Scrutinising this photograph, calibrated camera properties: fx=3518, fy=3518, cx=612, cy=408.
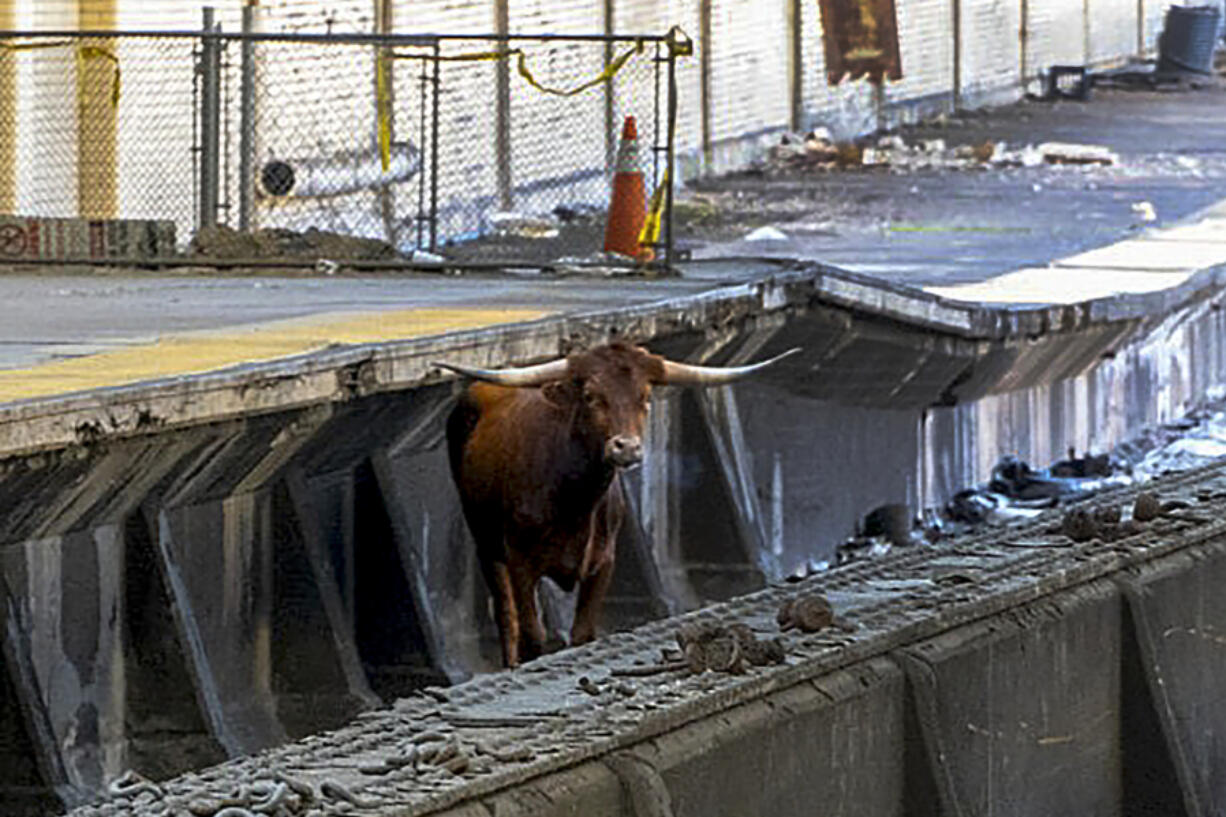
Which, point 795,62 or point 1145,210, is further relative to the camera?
point 795,62

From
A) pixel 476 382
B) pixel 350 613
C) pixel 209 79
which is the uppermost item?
pixel 209 79

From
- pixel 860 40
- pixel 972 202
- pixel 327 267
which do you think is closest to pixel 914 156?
pixel 860 40

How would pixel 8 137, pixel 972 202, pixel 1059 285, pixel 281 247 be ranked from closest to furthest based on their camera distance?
pixel 281 247 < pixel 8 137 < pixel 1059 285 < pixel 972 202

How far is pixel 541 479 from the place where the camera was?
1448cm

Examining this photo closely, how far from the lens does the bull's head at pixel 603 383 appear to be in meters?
14.0

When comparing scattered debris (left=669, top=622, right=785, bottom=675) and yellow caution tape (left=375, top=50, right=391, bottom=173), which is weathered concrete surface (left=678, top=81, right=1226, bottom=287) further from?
scattered debris (left=669, top=622, right=785, bottom=675)

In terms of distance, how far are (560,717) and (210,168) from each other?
14.4m

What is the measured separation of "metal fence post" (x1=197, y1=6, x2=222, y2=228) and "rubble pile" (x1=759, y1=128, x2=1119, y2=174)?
1734cm

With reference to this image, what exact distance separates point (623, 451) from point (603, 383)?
0.47 metres

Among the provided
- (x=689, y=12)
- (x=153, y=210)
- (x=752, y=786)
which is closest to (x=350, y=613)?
(x=752, y=786)

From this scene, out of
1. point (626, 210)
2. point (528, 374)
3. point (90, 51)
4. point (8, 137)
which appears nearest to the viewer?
point (528, 374)

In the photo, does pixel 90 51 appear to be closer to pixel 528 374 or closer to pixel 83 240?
Result: pixel 83 240

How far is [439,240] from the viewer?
27.3 metres

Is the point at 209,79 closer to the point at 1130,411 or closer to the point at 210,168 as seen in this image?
the point at 210,168
